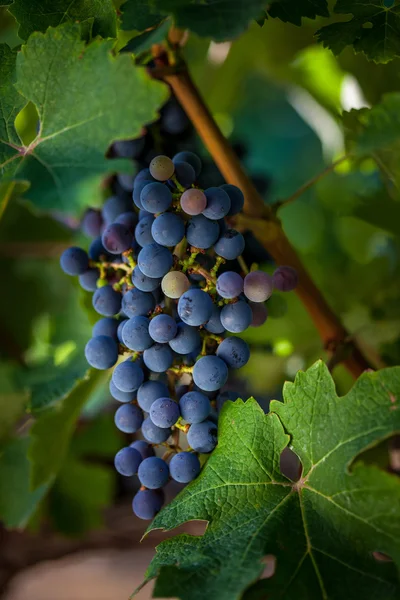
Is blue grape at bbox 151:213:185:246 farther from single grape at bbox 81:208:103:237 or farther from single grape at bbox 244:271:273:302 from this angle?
single grape at bbox 81:208:103:237

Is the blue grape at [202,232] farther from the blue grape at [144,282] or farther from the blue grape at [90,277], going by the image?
the blue grape at [90,277]

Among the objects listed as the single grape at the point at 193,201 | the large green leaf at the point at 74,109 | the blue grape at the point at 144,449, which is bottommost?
the blue grape at the point at 144,449

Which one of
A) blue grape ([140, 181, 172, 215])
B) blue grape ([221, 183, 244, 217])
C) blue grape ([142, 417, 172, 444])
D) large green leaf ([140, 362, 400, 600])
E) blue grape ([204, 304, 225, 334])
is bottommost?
large green leaf ([140, 362, 400, 600])

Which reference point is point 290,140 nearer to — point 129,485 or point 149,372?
point 129,485

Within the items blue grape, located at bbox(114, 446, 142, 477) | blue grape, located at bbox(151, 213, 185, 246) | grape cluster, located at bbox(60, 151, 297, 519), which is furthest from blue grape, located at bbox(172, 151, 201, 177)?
blue grape, located at bbox(114, 446, 142, 477)

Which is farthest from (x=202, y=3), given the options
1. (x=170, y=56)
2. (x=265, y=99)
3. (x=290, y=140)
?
(x=290, y=140)

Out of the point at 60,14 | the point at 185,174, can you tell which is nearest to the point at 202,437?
the point at 185,174

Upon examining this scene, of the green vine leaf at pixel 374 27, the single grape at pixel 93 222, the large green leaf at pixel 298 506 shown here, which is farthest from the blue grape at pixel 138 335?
Answer: the green vine leaf at pixel 374 27
